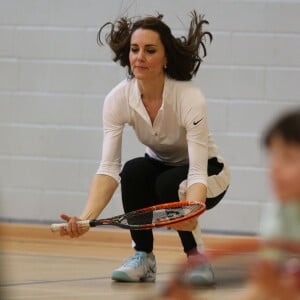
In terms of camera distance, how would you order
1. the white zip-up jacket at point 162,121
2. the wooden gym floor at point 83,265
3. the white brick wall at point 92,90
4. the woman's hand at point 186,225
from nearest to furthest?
the wooden gym floor at point 83,265, the woman's hand at point 186,225, the white zip-up jacket at point 162,121, the white brick wall at point 92,90

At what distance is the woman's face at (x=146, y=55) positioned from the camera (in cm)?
421

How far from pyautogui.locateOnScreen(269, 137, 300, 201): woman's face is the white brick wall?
15.0 feet

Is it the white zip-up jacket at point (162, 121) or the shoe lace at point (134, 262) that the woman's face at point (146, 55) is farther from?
the shoe lace at point (134, 262)

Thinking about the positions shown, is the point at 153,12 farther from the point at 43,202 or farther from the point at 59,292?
the point at 59,292

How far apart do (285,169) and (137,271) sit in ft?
9.28

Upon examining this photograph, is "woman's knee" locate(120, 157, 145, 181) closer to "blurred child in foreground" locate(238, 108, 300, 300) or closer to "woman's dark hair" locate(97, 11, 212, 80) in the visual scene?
"woman's dark hair" locate(97, 11, 212, 80)

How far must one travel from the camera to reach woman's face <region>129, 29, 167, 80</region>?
13.8ft

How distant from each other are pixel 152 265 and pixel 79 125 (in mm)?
2295

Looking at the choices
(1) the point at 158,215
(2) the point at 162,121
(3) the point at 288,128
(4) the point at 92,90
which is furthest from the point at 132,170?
(3) the point at 288,128

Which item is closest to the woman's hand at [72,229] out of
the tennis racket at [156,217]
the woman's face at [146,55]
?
the tennis racket at [156,217]

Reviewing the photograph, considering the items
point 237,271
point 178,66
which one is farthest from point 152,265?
point 237,271

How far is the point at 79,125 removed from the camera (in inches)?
256

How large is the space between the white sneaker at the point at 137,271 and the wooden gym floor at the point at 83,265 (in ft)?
0.14

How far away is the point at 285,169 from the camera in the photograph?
1.50m
